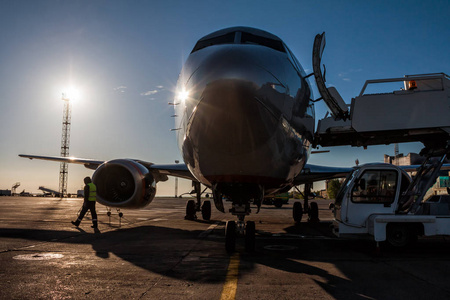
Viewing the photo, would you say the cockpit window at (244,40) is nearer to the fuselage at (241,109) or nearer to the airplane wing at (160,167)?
the fuselage at (241,109)

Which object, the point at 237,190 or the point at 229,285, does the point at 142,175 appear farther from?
the point at 229,285

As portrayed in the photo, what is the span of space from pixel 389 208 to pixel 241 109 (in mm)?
4097

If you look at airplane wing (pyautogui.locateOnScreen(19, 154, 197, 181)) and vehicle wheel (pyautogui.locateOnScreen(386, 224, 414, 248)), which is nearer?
vehicle wheel (pyautogui.locateOnScreen(386, 224, 414, 248))

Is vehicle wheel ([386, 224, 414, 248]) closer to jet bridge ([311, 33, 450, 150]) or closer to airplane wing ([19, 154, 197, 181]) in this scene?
jet bridge ([311, 33, 450, 150])

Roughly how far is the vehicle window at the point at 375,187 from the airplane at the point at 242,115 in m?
1.28

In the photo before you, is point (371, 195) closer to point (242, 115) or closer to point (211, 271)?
point (242, 115)

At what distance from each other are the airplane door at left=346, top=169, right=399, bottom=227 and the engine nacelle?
19.5 feet

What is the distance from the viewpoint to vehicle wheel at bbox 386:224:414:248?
6992 millimetres

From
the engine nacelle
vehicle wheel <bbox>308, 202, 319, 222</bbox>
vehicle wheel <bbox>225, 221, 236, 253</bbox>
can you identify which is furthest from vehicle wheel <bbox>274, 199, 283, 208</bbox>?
vehicle wheel <bbox>225, 221, 236, 253</bbox>

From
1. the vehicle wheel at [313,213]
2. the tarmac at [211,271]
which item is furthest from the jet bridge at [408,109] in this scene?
the vehicle wheel at [313,213]

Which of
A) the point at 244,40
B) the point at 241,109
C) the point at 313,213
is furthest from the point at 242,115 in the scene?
the point at 313,213

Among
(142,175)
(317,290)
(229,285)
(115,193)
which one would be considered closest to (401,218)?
(317,290)

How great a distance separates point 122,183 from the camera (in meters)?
10.8

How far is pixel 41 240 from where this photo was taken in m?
7.53
